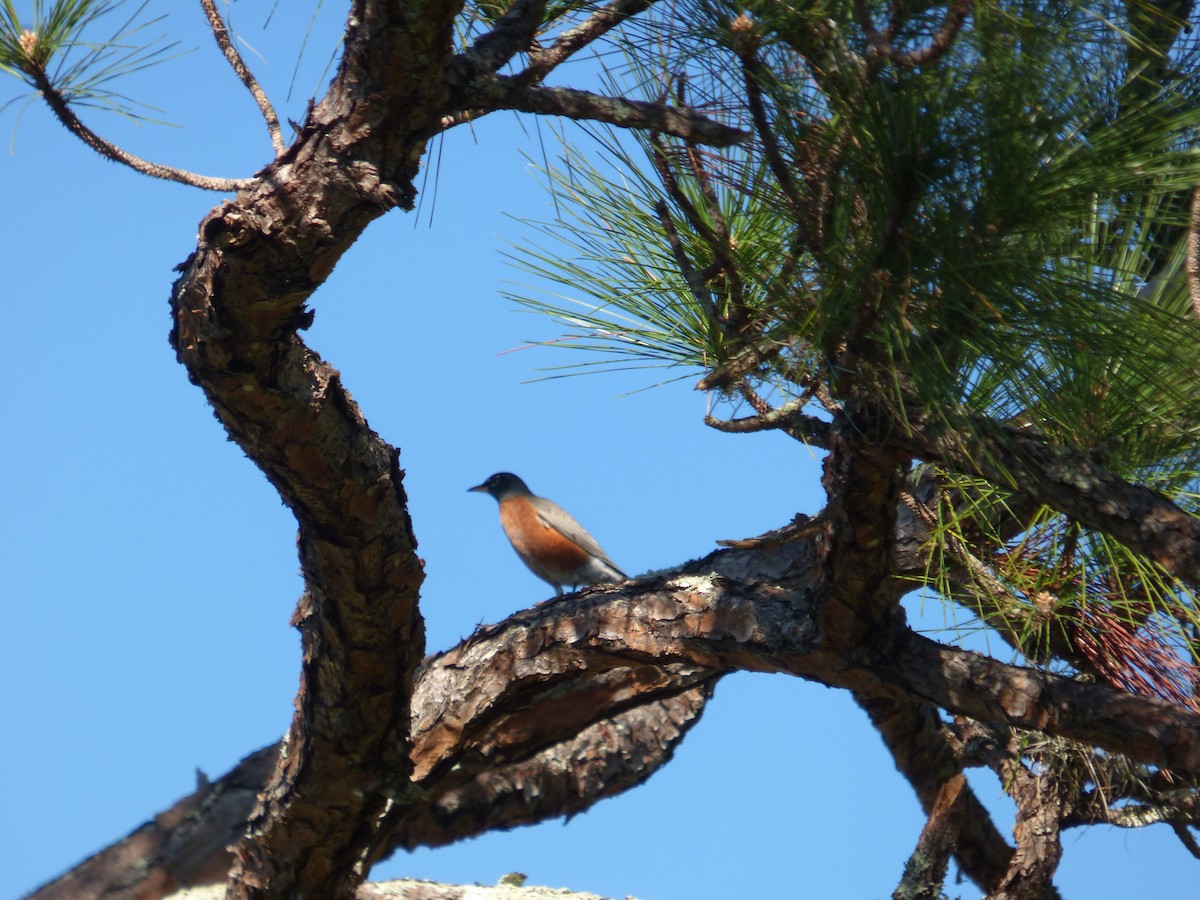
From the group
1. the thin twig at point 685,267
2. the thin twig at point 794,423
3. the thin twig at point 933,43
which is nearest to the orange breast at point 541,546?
the thin twig at point 685,267

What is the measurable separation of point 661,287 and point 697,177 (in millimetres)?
272

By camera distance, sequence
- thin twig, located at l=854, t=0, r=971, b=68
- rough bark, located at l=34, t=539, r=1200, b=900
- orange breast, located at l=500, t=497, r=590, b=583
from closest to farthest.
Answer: thin twig, located at l=854, t=0, r=971, b=68 < rough bark, located at l=34, t=539, r=1200, b=900 < orange breast, located at l=500, t=497, r=590, b=583

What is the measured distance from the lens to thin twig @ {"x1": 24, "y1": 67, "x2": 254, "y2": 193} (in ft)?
8.02

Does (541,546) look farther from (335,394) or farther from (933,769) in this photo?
(335,394)

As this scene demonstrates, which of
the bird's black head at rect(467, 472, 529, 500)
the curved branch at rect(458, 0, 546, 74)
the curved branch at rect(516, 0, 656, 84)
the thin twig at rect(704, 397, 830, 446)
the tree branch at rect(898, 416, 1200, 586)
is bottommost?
the tree branch at rect(898, 416, 1200, 586)

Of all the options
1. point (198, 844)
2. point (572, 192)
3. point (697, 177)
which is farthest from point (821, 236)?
point (198, 844)

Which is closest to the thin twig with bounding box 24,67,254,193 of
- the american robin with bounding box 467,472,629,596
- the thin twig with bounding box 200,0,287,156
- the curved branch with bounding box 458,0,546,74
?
the thin twig with bounding box 200,0,287,156

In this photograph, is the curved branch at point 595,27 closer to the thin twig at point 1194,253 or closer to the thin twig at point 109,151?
the thin twig at point 109,151

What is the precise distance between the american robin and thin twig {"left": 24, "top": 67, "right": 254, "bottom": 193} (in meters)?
5.26

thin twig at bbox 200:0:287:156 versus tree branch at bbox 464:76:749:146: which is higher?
thin twig at bbox 200:0:287:156

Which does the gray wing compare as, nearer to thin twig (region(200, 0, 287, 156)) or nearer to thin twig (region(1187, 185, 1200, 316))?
thin twig (region(200, 0, 287, 156))

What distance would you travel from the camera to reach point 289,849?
3275 mm

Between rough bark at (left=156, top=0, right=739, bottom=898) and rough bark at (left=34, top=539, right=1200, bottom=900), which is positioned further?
rough bark at (left=34, top=539, right=1200, bottom=900)

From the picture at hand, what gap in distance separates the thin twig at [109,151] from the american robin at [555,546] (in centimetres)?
526
